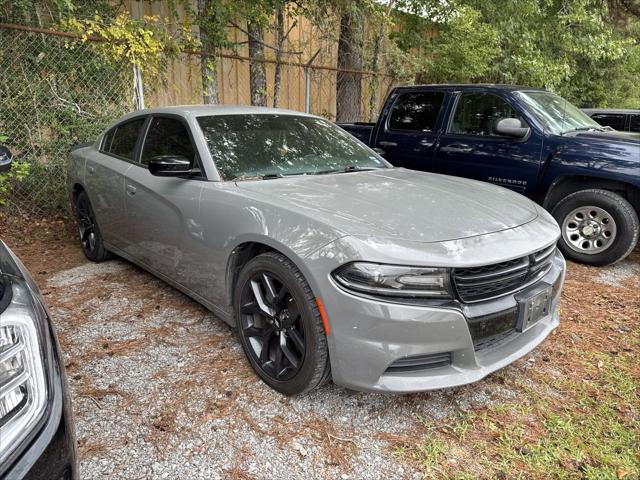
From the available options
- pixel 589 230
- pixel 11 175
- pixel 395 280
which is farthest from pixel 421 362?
pixel 11 175

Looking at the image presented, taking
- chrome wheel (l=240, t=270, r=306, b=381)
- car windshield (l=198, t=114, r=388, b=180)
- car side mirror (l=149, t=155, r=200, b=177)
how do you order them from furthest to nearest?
car windshield (l=198, t=114, r=388, b=180), car side mirror (l=149, t=155, r=200, b=177), chrome wheel (l=240, t=270, r=306, b=381)

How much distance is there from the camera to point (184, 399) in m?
2.46

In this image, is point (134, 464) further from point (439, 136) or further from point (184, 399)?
point (439, 136)

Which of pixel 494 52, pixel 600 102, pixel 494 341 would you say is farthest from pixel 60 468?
pixel 600 102

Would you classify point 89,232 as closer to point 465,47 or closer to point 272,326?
point 272,326

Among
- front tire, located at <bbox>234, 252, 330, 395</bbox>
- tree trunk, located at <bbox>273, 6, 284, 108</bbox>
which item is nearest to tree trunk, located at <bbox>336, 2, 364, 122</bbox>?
tree trunk, located at <bbox>273, 6, 284, 108</bbox>

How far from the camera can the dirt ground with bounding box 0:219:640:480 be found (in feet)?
6.70

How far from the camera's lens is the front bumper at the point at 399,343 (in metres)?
2.00

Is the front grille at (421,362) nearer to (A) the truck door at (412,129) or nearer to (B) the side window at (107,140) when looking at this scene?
(B) the side window at (107,140)

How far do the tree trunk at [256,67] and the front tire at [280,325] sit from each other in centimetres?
577

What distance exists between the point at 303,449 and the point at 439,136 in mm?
4189

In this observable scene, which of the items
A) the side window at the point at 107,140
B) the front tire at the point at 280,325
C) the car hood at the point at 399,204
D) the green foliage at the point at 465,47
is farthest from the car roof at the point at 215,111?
the green foliage at the point at 465,47

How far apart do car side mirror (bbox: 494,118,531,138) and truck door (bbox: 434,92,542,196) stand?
8 cm

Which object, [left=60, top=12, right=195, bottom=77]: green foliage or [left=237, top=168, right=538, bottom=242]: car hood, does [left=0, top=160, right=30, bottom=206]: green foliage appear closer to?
[left=60, top=12, right=195, bottom=77]: green foliage
